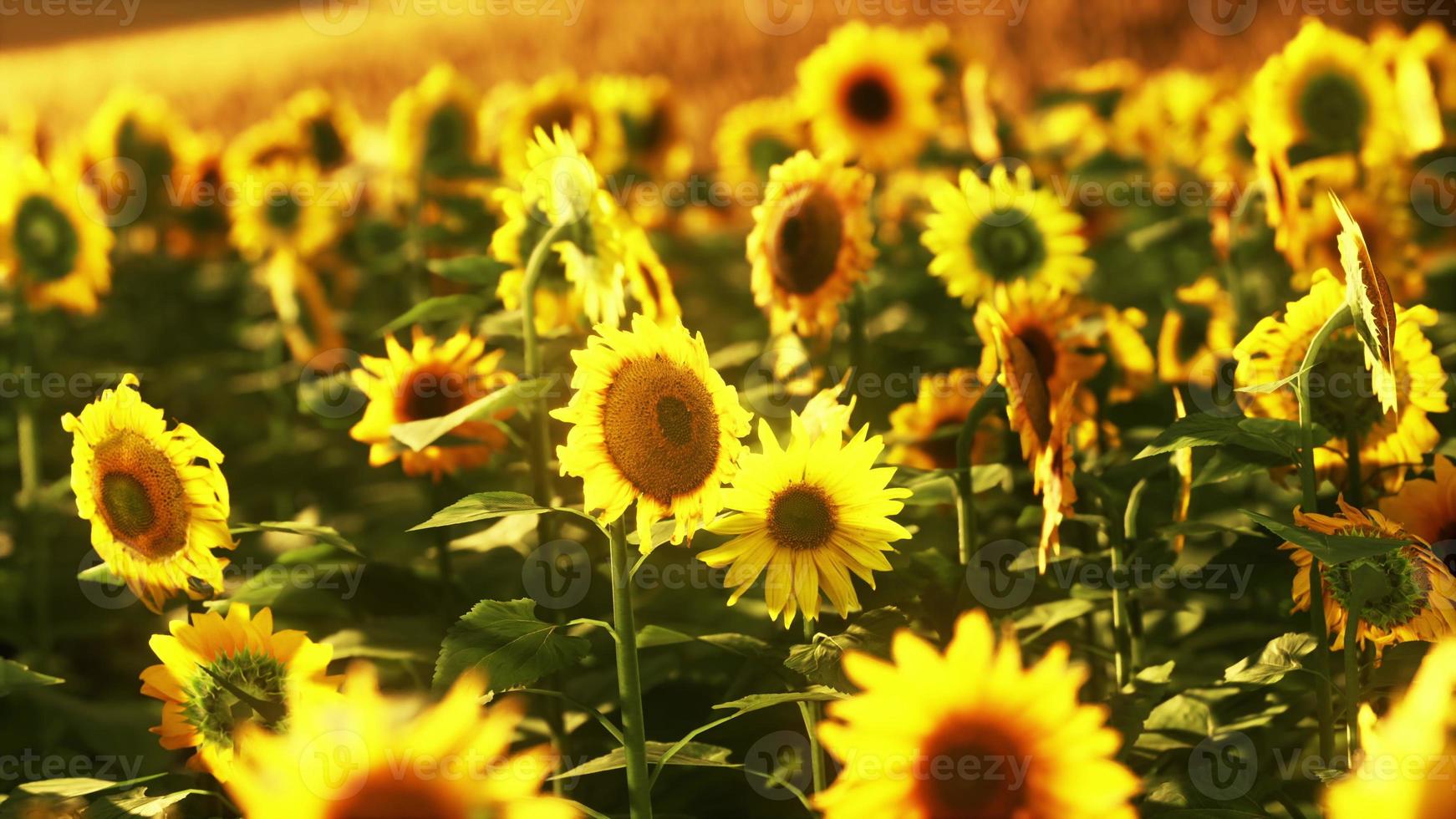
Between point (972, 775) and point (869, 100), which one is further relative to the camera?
point (869, 100)

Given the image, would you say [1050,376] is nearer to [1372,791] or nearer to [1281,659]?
[1281,659]

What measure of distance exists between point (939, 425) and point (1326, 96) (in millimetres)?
1082

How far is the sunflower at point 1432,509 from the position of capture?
4.19ft

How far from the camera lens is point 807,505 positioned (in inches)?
45.1

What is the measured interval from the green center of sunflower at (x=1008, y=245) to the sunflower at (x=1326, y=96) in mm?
547

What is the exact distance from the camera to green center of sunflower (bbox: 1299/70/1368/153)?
219 centimetres

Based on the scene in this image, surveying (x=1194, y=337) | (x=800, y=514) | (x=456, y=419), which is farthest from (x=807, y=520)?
(x=1194, y=337)

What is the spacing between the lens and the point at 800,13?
607 centimetres

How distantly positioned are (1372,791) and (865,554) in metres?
0.52

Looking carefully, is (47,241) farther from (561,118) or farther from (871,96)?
(871,96)

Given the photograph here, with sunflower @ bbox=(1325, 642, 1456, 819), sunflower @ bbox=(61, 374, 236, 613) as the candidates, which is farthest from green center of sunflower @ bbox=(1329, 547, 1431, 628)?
sunflower @ bbox=(61, 374, 236, 613)

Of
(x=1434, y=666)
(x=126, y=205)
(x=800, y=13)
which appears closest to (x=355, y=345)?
(x=126, y=205)

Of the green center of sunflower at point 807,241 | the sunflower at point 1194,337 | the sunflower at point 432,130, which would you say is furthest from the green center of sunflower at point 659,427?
the sunflower at point 432,130

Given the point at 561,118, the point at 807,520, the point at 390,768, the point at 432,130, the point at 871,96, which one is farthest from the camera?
the point at 432,130
